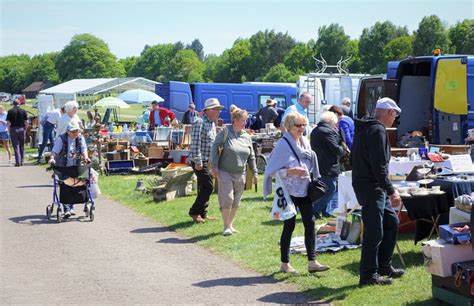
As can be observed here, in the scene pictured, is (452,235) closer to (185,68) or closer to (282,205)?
(282,205)

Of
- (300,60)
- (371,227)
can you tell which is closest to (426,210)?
(371,227)

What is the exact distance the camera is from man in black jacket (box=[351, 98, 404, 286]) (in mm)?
6602

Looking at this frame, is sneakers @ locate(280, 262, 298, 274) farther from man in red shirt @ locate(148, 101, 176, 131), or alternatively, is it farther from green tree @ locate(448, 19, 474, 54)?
green tree @ locate(448, 19, 474, 54)

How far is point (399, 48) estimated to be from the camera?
52000 mm

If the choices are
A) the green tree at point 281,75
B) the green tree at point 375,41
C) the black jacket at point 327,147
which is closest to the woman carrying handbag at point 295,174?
the black jacket at point 327,147

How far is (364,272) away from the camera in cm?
685

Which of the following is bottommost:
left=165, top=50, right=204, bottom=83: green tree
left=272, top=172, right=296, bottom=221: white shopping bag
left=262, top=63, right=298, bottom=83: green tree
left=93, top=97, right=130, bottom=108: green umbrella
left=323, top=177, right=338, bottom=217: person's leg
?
left=323, top=177, right=338, bottom=217: person's leg

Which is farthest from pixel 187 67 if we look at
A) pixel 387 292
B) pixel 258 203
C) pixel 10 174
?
pixel 387 292

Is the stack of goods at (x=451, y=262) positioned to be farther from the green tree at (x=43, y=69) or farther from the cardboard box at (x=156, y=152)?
the green tree at (x=43, y=69)

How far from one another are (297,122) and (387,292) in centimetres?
207

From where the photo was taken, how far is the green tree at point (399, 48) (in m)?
50.7

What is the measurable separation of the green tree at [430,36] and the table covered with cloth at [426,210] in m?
42.7

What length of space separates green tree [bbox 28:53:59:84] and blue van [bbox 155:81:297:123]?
10580cm

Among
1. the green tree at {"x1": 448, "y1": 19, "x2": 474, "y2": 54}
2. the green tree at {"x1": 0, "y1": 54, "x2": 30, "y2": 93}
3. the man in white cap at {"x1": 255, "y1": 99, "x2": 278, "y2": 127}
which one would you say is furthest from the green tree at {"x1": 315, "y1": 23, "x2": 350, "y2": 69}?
the green tree at {"x1": 0, "y1": 54, "x2": 30, "y2": 93}
